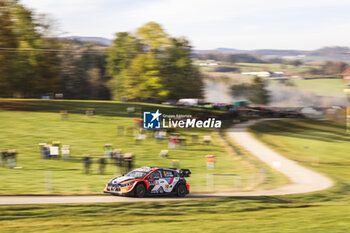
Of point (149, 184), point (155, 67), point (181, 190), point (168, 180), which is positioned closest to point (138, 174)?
point (149, 184)

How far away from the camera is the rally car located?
20.8 meters

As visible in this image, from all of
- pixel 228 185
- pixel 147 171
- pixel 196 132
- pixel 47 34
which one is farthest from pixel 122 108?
pixel 147 171

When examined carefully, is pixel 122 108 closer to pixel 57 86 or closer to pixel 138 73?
pixel 138 73

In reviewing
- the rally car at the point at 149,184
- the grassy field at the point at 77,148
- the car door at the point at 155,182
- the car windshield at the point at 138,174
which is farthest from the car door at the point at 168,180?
the grassy field at the point at 77,148

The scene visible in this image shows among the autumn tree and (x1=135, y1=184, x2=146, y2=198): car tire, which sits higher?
the autumn tree

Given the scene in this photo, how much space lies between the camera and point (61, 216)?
16.8 metres

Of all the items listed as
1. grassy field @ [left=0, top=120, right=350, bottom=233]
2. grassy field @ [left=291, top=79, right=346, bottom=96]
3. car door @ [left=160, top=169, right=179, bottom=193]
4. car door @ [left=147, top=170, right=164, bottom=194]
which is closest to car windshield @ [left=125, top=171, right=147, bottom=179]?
car door @ [left=147, top=170, right=164, bottom=194]

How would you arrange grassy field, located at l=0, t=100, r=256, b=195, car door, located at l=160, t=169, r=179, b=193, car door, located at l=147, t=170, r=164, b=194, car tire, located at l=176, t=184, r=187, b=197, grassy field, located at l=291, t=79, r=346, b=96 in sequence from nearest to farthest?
car door, located at l=147, t=170, r=164, b=194, car door, located at l=160, t=169, r=179, b=193, car tire, located at l=176, t=184, r=187, b=197, grassy field, located at l=0, t=100, r=256, b=195, grassy field, located at l=291, t=79, r=346, b=96

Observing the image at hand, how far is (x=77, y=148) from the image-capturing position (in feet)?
132

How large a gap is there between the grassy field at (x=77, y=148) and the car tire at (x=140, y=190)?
310 cm

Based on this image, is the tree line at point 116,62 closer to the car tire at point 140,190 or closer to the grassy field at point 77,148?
the grassy field at point 77,148

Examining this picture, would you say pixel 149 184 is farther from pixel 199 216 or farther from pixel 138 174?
pixel 199 216

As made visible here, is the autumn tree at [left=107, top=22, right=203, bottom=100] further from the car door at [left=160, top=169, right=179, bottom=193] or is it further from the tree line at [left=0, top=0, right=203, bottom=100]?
the car door at [left=160, top=169, right=179, bottom=193]

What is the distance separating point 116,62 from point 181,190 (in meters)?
51.1
